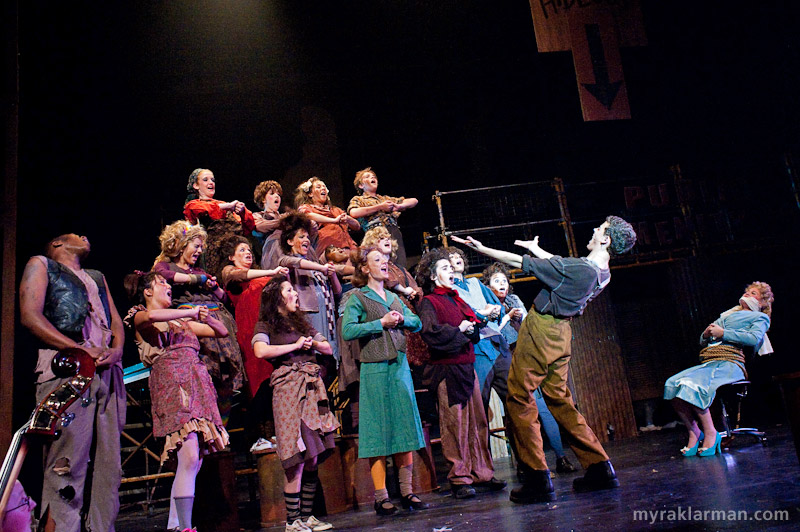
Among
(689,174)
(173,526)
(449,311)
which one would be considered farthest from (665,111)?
(173,526)

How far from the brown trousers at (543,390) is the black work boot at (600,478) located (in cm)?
4

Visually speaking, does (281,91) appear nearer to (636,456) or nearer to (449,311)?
(449,311)

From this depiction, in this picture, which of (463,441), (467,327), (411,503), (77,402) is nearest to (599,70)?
(467,327)

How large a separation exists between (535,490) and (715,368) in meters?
2.77

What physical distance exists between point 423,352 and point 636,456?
2.20m

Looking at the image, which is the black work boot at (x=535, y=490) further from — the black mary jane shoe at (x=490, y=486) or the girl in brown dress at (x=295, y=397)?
the girl in brown dress at (x=295, y=397)

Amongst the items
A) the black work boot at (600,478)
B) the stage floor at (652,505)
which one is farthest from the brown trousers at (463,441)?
the black work boot at (600,478)

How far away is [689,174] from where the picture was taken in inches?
333

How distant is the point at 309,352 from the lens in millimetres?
3840

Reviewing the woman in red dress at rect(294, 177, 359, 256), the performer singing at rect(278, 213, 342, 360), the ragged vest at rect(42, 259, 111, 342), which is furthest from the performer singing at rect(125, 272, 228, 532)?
the woman in red dress at rect(294, 177, 359, 256)

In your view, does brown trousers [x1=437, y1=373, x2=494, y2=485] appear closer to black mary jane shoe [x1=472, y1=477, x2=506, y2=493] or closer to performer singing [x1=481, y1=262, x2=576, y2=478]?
black mary jane shoe [x1=472, y1=477, x2=506, y2=493]

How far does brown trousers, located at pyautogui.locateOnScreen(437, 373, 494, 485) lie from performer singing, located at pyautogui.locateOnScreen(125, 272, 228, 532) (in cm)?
169

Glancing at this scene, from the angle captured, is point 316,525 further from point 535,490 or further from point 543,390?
point 543,390

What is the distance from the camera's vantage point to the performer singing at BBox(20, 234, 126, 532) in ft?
9.00
